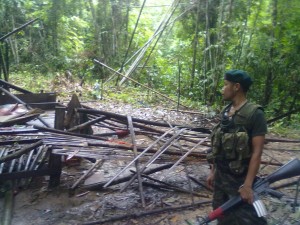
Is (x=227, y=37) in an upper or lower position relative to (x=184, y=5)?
lower

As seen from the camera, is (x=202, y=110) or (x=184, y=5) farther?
(x=184, y=5)

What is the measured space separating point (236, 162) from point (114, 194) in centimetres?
205

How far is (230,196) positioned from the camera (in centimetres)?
267

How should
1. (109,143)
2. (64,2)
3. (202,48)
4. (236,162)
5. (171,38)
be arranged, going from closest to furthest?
(236,162) < (109,143) < (202,48) < (64,2) < (171,38)

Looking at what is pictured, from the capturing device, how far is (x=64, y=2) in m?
12.5

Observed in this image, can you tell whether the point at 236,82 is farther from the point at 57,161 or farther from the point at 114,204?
the point at 57,161

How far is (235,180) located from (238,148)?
32 cm

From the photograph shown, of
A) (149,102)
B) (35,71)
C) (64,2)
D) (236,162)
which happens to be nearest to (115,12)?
(64,2)

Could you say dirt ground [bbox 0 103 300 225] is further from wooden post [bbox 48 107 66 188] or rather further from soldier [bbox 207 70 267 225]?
soldier [bbox 207 70 267 225]

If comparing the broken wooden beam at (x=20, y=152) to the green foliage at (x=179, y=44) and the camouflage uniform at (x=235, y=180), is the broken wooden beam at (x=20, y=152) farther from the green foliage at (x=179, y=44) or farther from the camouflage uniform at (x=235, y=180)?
the green foliage at (x=179, y=44)

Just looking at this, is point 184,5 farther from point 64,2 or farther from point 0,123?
point 0,123

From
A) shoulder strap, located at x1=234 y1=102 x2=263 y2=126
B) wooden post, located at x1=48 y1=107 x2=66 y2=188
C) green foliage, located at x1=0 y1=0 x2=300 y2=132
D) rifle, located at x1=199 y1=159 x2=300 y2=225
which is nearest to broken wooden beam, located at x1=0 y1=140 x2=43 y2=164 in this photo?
wooden post, located at x1=48 y1=107 x2=66 y2=188

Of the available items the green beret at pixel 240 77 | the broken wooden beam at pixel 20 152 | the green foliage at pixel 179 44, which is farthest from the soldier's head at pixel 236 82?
the green foliage at pixel 179 44

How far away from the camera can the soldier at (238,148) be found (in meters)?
2.43
